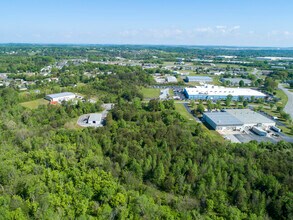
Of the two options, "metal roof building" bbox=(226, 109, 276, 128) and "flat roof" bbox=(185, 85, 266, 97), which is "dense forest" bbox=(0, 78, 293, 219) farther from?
"flat roof" bbox=(185, 85, 266, 97)

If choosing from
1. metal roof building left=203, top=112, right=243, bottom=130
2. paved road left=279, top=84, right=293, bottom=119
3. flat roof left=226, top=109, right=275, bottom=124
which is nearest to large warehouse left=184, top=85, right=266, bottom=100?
paved road left=279, top=84, right=293, bottom=119

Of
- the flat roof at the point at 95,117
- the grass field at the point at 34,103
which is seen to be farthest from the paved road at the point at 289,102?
the grass field at the point at 34,103

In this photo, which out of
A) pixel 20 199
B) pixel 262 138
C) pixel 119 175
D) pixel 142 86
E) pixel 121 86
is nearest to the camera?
pixel 20 199

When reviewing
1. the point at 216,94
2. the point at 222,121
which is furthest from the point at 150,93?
the point at 222,121

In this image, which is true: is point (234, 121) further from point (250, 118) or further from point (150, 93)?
point (150, 93)

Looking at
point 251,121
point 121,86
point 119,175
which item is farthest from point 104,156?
point 121,86

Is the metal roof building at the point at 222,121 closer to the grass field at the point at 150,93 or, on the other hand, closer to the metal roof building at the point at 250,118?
the metal roof building at the point at 250,118

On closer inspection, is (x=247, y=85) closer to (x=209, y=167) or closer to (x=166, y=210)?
(x=209, y=167)

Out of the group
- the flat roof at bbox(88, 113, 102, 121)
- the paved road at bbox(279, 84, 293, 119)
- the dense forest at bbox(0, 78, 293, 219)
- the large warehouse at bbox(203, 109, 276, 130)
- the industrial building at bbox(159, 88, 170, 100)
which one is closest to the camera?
the dense forest at bbox(0, 78, 293, 219)
